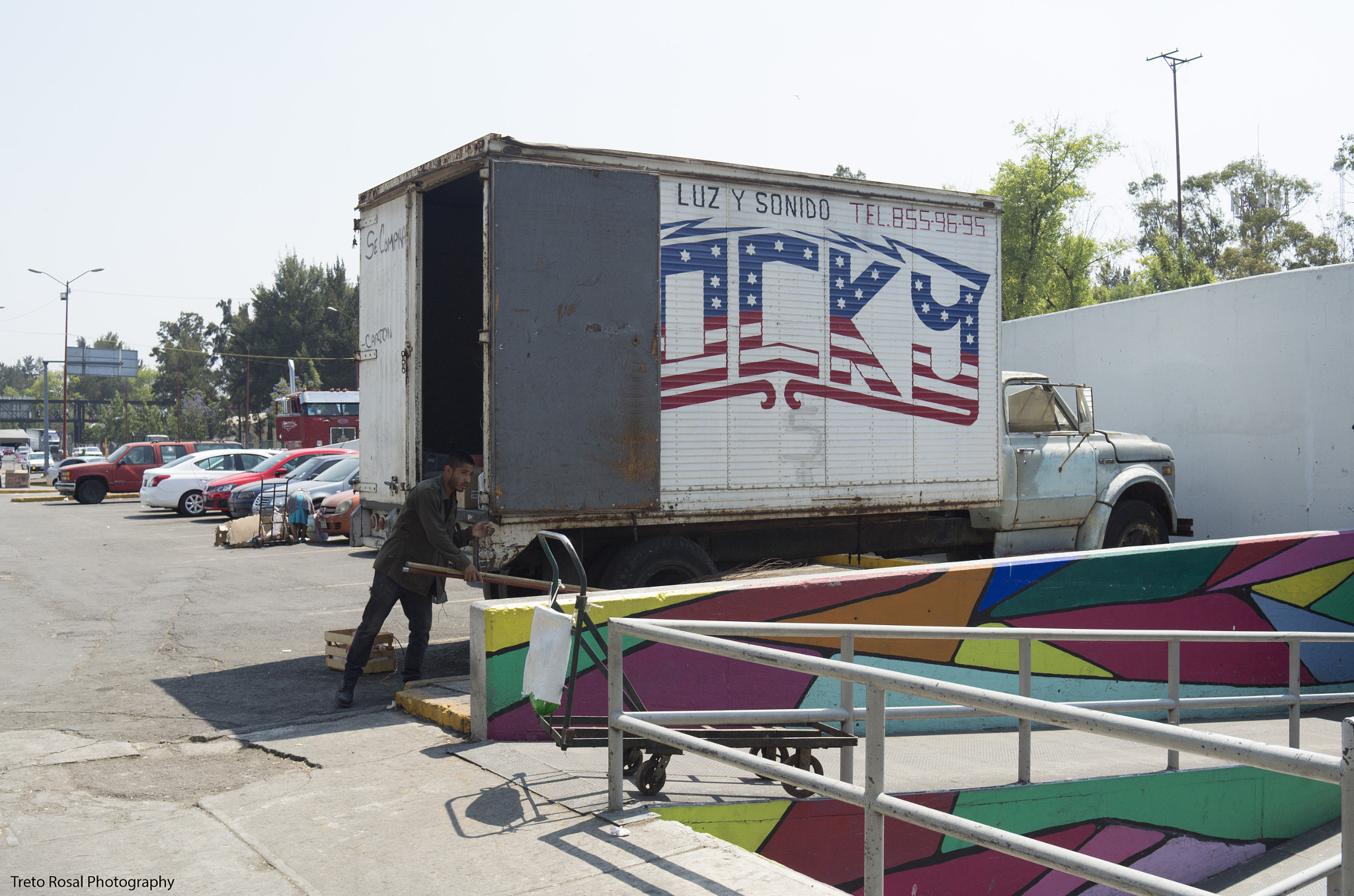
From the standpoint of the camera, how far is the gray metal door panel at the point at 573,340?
22.9ft

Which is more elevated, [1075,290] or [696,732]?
[1075,290]

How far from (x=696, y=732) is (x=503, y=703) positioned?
3.54 feet

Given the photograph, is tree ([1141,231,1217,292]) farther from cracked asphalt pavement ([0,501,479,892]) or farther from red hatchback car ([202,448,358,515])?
cracked asphalt pavement ([0,501,479,892])

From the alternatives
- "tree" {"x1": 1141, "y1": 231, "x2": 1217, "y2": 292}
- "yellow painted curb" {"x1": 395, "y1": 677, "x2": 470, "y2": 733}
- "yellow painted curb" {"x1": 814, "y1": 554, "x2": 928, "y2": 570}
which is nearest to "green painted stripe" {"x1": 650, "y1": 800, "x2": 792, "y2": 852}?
"yellow painted curb" {"x1": 395, "y1": 677, "x2": 470, "y2": 733}

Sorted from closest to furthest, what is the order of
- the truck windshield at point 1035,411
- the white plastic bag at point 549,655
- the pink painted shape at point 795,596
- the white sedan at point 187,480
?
1. the white plastic bag at point 549,655
2. the pink painted shape at point 795,596
3. the truck windshield at point 1035,411
4. the white sedan at point 187,480

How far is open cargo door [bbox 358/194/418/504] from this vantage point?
7.89 meters

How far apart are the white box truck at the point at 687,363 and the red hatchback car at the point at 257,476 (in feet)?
47.6

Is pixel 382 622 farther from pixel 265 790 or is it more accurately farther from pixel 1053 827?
pixel 1053 827

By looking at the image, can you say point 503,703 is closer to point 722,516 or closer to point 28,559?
point 722,516

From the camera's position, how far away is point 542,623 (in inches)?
187

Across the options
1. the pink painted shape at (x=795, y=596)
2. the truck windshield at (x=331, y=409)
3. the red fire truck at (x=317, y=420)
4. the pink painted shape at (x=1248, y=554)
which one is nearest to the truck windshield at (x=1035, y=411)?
the pink painted shape at (x=1248, y=554)

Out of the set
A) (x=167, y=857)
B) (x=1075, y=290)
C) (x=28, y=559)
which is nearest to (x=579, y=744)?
(x=167, y=857)

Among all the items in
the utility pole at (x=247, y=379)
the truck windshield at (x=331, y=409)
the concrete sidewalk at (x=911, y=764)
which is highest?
the utility pole at (x=247, y=379)

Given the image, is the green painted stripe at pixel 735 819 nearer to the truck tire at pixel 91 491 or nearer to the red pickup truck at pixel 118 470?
the red pickup truck at pixel 118 470
